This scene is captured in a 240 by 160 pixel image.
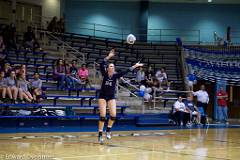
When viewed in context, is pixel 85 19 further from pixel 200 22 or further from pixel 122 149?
pixel 122 149

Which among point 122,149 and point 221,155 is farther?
point 122,149

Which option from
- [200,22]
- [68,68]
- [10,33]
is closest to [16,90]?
[68,68]

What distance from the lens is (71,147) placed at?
11.1 meters

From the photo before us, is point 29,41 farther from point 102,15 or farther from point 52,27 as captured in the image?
point 102,15

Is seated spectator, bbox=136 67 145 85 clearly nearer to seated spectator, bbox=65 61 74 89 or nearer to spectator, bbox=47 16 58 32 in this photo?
seated spectator, bbox=65 61 74 89

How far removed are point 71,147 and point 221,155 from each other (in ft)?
12.0

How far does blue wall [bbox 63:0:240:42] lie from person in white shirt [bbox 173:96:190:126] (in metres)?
12.7

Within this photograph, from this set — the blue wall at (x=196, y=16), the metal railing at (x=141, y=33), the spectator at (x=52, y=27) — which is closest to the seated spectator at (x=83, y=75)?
the spectator at (x=52, y=27)

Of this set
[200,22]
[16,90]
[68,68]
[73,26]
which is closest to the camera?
[16,90]

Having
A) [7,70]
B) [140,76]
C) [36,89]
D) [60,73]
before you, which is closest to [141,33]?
[140,76]

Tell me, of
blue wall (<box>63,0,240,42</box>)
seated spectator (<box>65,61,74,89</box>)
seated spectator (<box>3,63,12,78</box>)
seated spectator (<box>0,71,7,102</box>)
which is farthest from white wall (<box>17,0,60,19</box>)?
seated spectator (<box>0,71,7,102</box>)

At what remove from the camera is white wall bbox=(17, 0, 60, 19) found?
101 ft

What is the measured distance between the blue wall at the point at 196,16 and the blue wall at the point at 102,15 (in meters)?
1.68

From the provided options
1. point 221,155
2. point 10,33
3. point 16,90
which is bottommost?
point 221,155
